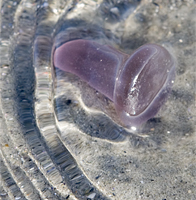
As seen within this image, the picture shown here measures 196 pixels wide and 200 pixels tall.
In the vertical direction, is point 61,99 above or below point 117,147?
above

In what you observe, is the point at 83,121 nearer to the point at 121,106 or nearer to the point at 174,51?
the point at 121,106

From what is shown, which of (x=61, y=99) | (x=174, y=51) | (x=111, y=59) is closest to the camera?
(x=111, y=59)

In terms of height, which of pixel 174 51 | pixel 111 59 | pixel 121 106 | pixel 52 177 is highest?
pixel 111 59

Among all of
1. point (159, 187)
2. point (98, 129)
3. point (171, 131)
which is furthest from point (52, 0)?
point (159, 187)

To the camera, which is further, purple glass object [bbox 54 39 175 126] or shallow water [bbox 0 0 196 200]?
shallow water [bbox 0 0 196 200]
